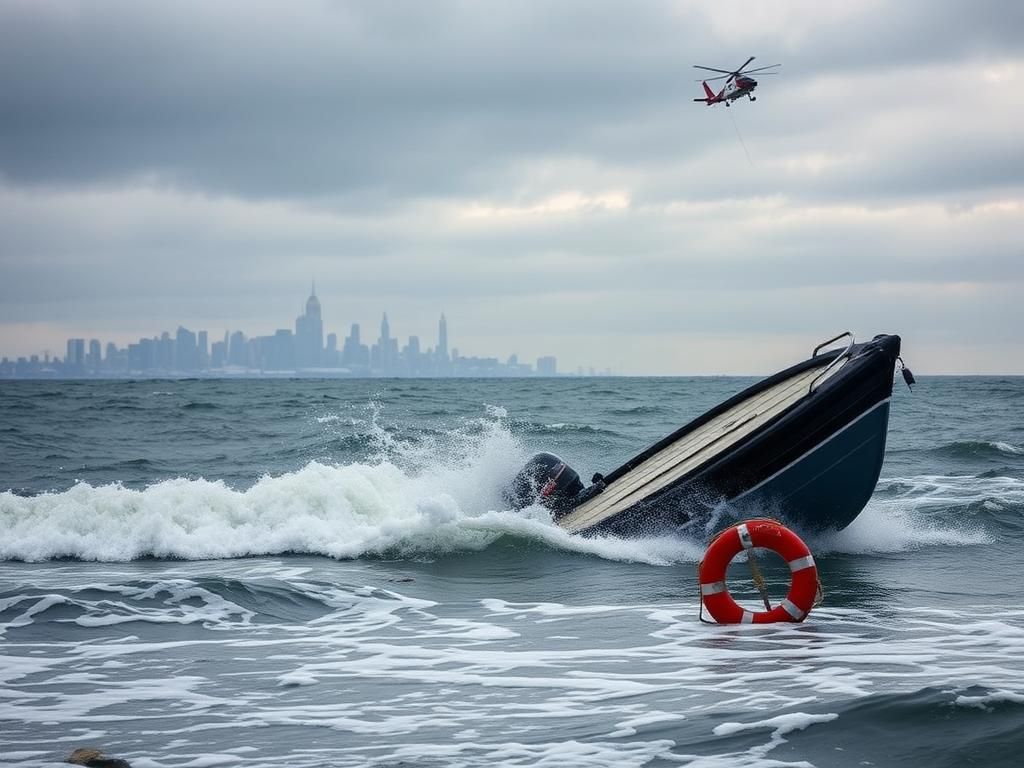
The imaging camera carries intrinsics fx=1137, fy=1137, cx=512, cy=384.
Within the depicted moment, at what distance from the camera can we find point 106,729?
7.23 meters

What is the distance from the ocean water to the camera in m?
6.79

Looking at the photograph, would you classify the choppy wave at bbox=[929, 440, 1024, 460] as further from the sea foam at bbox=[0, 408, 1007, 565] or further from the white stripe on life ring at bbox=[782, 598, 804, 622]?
the white stripe on life ring at bbox=[782, 598, 804, 622]

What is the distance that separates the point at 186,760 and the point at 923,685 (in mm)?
→ 4716

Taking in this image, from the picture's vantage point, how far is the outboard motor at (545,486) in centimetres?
1559

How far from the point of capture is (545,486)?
15.6 metres

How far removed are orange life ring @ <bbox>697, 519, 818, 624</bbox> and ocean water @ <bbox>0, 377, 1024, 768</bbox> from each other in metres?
0.20

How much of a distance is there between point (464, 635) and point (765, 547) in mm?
2744

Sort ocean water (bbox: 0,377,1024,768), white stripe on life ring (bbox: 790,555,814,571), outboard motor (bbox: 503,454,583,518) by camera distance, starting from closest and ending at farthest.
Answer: ocean water (bbox: 0,377,1024,768)
white stripe on life ring (bbox: 790,555,814,571)
outboard motor (bbox: 503,454,583,518)

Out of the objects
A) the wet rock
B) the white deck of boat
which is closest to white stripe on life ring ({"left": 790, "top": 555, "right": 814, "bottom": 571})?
the white deck of boat

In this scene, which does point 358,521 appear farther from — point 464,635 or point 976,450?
point 976,450

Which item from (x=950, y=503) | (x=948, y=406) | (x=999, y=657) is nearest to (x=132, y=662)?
(x=999, y=657)

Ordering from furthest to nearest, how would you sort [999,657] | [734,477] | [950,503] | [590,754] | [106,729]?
[950,503]
[734,477]
[999,657]
[106,729]
[590,754]

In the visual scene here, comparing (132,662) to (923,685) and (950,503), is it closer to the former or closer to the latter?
(923,685)

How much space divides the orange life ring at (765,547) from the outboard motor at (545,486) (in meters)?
5.75
